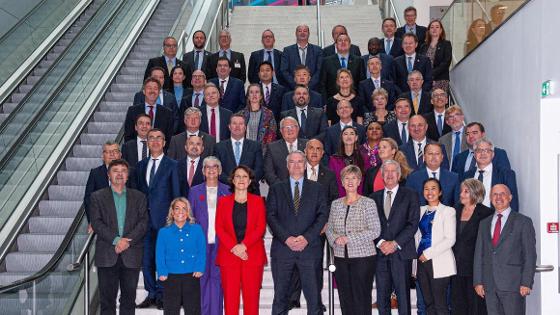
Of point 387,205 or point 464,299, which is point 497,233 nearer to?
point 464,299

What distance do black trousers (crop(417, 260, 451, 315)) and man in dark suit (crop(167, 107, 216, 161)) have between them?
250cm

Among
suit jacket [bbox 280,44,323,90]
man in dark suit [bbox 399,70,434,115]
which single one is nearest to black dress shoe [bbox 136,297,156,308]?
man in dark suit [bbox 399,70,434,115]

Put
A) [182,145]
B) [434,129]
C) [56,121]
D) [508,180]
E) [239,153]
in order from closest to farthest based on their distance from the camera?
[508,180] < [239,153] < [182,145] < [434,129] < [56,121]

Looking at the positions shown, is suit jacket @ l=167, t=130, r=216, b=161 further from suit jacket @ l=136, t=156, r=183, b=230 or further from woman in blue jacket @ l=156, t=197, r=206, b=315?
woman in blue jacket @ l=156, t=197, r=206, b=315

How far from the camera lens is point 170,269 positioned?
25.9 feet

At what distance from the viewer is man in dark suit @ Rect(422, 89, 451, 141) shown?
10.0 meters

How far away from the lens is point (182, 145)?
938 centimetres

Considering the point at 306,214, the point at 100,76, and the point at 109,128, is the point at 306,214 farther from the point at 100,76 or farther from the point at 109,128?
the point at 100,76

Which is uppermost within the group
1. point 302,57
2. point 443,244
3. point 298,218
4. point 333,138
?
point 302,57

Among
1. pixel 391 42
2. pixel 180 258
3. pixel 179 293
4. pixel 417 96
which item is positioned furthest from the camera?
pixel 391 42

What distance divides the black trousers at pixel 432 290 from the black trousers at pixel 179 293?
1.95 metres

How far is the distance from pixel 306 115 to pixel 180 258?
267 centimetres

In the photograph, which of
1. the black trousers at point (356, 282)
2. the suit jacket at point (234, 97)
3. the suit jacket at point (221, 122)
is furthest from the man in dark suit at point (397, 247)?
the suit jacket at point (234, 97)

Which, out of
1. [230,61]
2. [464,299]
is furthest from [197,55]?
[464,299]
